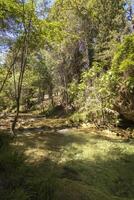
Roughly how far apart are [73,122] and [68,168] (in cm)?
986

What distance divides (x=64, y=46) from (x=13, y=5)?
1617 cm

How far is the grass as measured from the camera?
4953mm

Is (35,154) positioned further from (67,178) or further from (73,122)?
(73,122)

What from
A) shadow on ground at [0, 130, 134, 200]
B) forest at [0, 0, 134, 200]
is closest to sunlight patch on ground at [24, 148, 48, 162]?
forest at [0, 0, 134, 200]

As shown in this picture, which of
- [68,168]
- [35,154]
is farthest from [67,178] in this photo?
[35,154]

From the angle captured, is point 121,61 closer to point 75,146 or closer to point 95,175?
point 75,146

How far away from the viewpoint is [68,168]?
7.20 m

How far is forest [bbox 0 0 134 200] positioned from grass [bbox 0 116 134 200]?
0.7 inches

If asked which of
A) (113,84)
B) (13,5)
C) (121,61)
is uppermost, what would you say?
(13,5)

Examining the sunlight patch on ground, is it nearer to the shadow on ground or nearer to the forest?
the forest

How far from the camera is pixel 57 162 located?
7.72m

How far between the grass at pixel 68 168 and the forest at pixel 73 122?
0.06 feet

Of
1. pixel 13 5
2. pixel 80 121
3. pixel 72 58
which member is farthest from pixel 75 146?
pixel 72 58

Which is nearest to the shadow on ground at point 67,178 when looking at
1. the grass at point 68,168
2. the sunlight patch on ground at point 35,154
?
the grass at point 68,168
